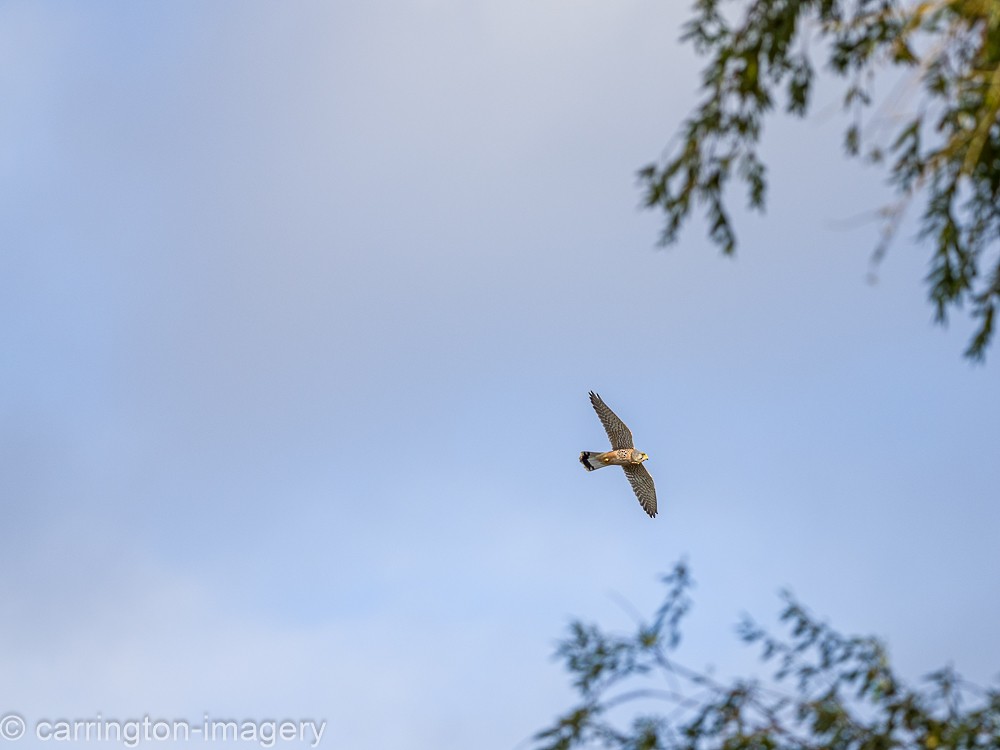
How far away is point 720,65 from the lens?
11.9m

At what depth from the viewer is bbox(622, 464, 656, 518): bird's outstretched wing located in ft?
89.2

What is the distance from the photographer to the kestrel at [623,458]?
26.7 metres

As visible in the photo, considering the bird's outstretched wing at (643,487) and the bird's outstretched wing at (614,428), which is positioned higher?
the bird's outstretched wing at (614,428)

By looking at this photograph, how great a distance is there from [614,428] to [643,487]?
1.30 m

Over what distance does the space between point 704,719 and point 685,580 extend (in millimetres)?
1167

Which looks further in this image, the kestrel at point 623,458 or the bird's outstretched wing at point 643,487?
the bird's outstretched wing at point 643,487

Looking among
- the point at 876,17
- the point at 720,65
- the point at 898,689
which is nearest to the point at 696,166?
the point at 720,65

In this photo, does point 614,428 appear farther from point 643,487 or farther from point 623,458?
point 643,487

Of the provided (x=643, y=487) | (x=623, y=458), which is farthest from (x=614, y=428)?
(x=643, y=487)

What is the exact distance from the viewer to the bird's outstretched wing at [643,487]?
27.2 metres

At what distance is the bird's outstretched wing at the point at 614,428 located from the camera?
87.9 ft

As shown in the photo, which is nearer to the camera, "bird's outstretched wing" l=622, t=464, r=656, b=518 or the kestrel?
the kestrel

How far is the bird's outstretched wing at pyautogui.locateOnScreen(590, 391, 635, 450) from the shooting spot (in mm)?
26781

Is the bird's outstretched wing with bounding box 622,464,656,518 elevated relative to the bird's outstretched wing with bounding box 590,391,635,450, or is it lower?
lower
